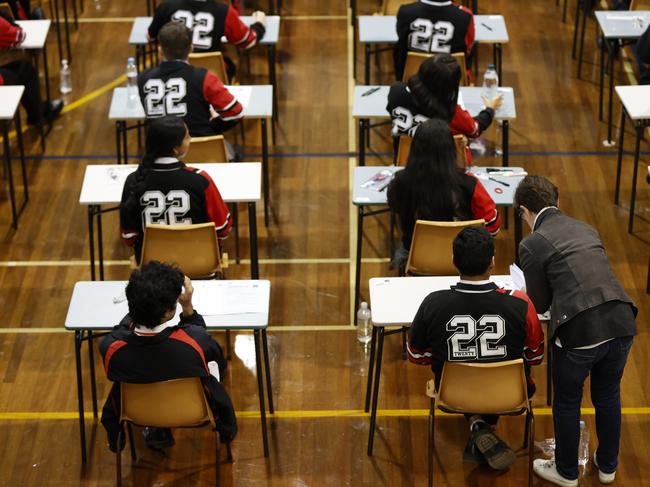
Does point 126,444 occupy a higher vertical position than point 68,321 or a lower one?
lower

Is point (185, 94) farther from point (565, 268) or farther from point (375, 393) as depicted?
point (565, 268)

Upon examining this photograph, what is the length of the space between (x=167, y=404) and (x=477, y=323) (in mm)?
1331

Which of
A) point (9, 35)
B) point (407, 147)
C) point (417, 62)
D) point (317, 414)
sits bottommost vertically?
point (317, 414)

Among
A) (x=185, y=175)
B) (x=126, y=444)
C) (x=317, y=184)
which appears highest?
(x=185, y=175)

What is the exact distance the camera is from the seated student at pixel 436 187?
5.38m

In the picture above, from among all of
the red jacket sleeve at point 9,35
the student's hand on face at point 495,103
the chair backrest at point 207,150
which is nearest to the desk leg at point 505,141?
the student's hand on face at point 495,103

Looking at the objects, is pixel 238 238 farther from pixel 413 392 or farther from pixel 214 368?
pixel 214 368

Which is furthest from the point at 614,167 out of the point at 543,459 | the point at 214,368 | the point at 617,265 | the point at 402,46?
the point at 214,368

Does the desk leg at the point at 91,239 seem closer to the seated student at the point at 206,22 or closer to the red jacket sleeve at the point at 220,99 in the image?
the red jacket sleeve at the point at 220,99

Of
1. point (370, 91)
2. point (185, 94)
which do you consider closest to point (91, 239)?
point (185, 94)

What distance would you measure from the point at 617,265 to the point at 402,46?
2.15 m

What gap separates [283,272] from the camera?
666 centimetres

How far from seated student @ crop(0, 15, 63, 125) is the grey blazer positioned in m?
4.24

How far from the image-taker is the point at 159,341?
4461 mm
